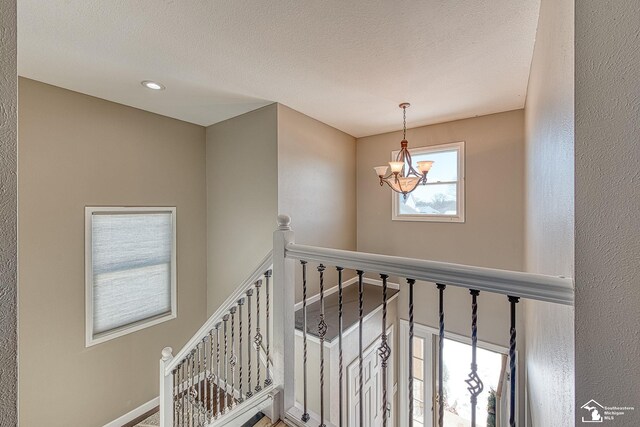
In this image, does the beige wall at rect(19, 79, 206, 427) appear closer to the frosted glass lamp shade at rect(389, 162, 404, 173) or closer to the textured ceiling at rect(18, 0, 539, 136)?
the textured ceiling at rect(18, 0, 539, 136)

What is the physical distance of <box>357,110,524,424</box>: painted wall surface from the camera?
123 inches

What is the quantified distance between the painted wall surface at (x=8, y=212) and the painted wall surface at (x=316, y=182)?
233 centimetres

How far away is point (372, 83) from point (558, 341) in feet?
7.37

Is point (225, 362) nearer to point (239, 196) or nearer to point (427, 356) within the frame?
point (239, 196)

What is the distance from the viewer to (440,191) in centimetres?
366

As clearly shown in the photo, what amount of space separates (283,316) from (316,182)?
2.23m

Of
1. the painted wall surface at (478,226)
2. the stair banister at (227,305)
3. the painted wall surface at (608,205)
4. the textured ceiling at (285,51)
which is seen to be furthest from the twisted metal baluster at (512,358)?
the painted wall surface at (478,226)

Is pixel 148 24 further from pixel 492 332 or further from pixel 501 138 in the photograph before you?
pixel 492 332

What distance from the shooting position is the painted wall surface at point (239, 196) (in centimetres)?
302

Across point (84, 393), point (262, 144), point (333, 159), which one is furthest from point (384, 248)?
point (84, 393)

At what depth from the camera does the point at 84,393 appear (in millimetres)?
2686

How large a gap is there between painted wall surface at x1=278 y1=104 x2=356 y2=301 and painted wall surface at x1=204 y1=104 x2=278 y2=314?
15 cm

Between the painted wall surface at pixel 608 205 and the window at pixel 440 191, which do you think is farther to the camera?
the window at pixel 440 191

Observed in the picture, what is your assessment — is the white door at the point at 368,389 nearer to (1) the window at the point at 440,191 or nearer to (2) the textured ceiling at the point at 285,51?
(1) the window at the point at 440,191
